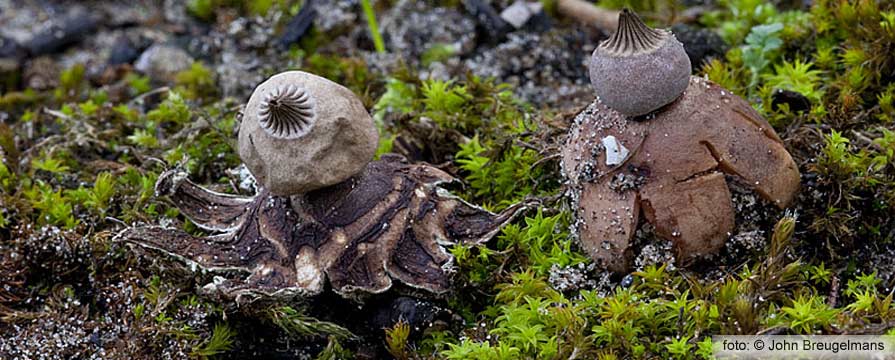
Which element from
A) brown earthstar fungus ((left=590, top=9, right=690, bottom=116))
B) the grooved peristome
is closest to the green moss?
the grooved peristome

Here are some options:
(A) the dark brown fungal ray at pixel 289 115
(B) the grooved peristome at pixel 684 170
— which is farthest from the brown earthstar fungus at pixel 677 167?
(A) the dark brown fungal ray at pixel 289 115

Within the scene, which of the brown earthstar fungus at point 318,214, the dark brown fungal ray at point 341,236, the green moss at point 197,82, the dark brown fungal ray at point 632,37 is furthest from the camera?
the green moss at point 197,82

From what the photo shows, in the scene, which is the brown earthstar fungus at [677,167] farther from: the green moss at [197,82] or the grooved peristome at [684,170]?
the green moss at [197,82]

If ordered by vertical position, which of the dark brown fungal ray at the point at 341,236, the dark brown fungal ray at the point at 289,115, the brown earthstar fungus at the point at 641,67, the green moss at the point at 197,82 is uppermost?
the brown earthstar fungus at the point at 641,67

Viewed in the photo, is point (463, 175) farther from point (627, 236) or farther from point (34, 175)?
point (34, 175)

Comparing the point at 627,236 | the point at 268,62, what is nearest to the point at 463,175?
Answer: the point at 627,236

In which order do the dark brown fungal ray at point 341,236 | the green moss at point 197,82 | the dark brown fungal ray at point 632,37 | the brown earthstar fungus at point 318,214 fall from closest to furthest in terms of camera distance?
the dark brown fungal ray at point 632,37
the brown earthstar fungus at point 318,214
the dark brown fungal ray at point 341,236
the green moss at point 197,82

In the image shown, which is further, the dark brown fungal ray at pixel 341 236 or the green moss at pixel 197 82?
the green moss at pixel 197 82
